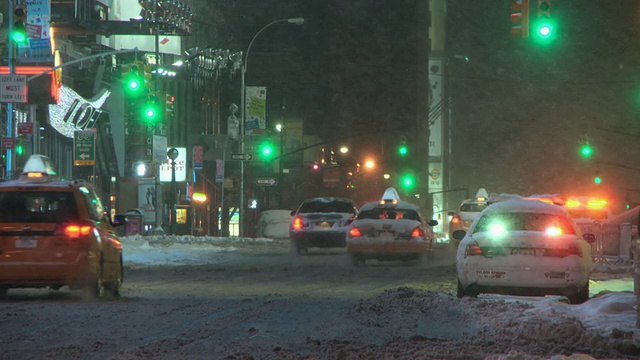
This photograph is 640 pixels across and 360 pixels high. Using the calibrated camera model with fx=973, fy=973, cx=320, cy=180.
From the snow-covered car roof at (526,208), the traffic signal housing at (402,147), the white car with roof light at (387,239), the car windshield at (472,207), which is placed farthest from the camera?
the traffic signal housing at (402,147)

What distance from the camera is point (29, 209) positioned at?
560 inches

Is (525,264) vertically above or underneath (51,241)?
underneath

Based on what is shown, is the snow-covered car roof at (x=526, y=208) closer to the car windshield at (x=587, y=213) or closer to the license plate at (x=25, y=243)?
the license plate at (x=25, y=243)

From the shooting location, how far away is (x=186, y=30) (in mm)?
52406

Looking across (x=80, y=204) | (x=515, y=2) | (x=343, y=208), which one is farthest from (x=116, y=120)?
(x=80, y=204)

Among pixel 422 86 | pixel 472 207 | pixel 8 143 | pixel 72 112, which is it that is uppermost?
pixel 422 86

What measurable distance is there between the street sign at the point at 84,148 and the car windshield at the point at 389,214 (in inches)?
819

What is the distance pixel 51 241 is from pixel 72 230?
0.33m

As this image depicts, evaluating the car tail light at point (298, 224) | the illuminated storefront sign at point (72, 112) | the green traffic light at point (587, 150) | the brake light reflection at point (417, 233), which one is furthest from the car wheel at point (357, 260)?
the green traffic light at point (587, 150)

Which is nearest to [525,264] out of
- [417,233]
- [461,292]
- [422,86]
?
[461,292]

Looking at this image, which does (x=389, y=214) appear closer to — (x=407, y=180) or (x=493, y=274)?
(x=493, y=274)

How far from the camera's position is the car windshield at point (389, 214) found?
23.3 m

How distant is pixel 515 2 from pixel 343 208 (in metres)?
8.07

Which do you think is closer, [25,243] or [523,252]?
[523,252]
